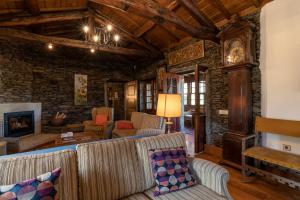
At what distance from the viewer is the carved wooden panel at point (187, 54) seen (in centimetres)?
416

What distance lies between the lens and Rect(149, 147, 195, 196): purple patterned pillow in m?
1.48

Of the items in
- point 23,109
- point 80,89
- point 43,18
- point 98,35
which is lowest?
point 23,109

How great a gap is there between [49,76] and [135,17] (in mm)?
3636

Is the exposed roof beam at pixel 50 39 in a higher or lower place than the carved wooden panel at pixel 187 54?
higher

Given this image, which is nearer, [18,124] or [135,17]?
[135,17]

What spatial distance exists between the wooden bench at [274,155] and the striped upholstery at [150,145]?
1385 mm

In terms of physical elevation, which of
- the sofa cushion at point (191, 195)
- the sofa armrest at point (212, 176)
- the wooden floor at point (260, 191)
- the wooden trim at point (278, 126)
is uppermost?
the wooden trim at point (278, 126)

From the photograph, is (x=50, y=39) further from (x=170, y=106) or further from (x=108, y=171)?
(x=108, y=171)

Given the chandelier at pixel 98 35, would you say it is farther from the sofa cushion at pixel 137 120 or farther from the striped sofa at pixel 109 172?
the striped sofa at pixel 109 172

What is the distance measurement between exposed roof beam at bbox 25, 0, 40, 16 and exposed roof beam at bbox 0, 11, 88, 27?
13 centimetres

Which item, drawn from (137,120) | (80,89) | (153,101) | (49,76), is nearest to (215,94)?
(137,120)

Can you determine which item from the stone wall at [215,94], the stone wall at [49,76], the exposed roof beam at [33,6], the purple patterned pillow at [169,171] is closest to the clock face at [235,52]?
the stone wall at [215,94]

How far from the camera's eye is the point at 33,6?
11.8 ft

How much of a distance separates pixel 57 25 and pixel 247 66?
16.9ft
